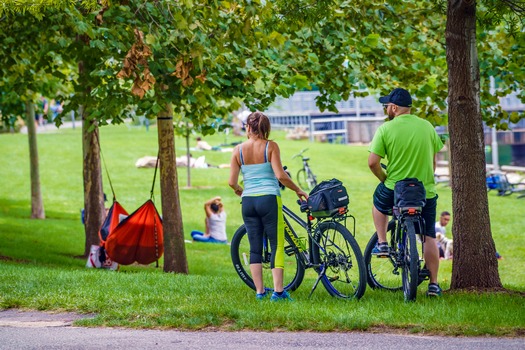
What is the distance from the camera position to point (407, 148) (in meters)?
9.10

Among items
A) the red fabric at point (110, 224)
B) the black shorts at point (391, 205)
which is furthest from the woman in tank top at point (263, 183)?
the red fabric at point (110, 224)

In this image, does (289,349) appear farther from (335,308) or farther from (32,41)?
(32,41)

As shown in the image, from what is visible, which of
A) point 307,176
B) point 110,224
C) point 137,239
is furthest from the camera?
point 307,176

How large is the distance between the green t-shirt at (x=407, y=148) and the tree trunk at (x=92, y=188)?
9387mm

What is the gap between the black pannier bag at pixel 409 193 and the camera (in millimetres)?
8859

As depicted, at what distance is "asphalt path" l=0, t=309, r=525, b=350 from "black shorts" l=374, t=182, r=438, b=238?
1898 mm

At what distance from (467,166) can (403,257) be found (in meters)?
1.34

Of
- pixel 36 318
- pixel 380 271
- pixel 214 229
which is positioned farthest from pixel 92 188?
pixel 36 318

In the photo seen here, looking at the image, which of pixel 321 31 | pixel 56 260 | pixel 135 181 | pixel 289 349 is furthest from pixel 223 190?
pixel 289 349

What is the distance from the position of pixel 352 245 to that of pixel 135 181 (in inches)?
1339

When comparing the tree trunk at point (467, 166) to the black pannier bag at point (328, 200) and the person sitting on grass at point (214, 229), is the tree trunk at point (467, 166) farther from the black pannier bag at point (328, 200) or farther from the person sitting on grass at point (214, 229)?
the person sitting on grass at point (214, 229)

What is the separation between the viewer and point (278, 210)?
30.2ft

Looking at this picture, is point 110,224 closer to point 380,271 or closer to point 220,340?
point 380,271

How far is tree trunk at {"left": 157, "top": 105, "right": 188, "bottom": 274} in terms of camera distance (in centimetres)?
1459
